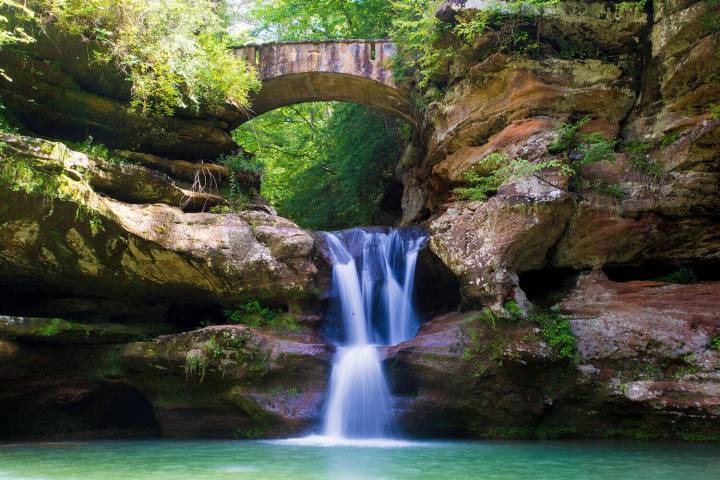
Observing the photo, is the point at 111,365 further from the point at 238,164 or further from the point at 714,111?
the point at 714,111

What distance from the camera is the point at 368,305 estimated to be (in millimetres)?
12172

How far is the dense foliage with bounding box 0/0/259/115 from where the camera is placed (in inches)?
414

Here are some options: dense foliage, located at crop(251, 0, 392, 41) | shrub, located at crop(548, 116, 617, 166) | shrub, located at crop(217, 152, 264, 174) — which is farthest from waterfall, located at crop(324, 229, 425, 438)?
dense foliage, located at crop(251, 0, 392, 41)

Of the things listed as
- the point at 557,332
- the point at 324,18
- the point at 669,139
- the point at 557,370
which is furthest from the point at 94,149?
the point at 324,18

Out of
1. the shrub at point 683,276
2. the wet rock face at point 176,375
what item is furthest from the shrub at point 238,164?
the shrub at point 683,276

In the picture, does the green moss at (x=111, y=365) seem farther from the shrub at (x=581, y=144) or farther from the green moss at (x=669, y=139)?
the green moss at (x=669, y=139)

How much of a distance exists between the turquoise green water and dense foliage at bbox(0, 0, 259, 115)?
6.99m

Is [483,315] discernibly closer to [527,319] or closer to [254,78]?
[527,319]

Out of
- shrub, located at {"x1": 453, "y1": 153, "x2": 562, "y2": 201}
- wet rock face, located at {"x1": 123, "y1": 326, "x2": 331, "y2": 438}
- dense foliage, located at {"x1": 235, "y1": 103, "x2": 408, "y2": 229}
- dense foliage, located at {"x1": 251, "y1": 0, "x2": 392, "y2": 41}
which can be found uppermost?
dense foliage, located at {"x1": 251, "y1": 0, "x2": 392, "y2": 41}

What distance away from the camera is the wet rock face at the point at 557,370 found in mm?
9539

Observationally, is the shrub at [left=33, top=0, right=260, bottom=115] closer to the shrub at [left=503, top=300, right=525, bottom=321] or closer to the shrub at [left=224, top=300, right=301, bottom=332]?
the shrub at [left=224, top=300, right=301, bottom=332]

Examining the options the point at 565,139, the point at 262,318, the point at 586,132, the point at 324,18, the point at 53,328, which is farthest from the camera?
the point at 324,18

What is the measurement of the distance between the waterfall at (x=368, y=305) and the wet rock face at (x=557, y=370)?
0.51 meters

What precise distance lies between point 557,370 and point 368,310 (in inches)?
164
